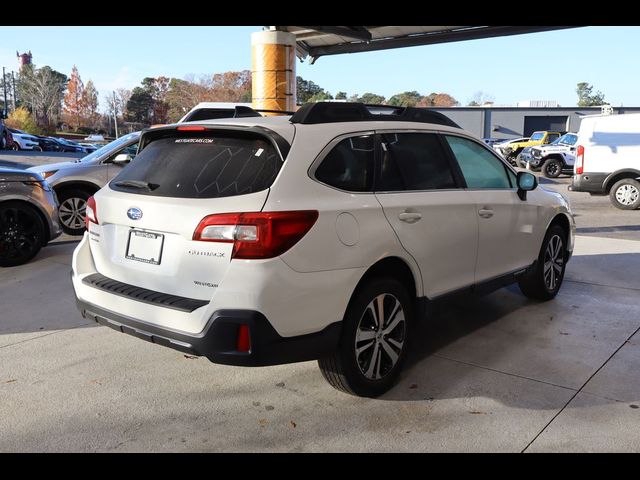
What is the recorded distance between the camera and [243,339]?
2924 mm

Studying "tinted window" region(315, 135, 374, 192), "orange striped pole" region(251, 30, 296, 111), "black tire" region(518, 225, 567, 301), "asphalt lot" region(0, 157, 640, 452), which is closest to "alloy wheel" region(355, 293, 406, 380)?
"asphalt lot" region(0, 157, 640, 452)

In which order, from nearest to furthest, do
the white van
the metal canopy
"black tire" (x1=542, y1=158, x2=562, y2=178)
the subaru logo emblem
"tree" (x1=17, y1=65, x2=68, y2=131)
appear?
1. the subaru logo emblem
2. the metal canopy
3. the white van
4. "black tire" (x1=542, y1=158, x2=562, y2=178)
5. "tree" (x1=17, y1=65, x2=68, y2=131)

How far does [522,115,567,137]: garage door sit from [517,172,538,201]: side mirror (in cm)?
6114

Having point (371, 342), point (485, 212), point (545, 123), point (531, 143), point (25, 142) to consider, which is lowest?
point (371, 342)

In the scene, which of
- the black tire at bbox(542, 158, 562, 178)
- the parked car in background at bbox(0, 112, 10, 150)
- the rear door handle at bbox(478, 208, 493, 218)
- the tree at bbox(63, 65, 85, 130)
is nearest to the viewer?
the rear door handle at bbox(478, 208, 493, 218)

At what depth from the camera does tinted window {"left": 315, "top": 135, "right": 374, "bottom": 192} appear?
3309mm

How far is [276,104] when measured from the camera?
11648 millimetres

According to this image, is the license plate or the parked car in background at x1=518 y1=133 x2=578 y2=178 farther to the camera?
the parked car in background at x1=518 y1=133 x2=578 y2=178

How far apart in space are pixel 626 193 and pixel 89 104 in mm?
80751

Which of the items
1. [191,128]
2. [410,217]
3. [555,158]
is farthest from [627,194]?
[191,128]

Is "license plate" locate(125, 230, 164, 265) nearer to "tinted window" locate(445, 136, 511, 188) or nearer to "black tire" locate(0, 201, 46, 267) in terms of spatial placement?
"tinted window" locate(445, 136, 511, 188)

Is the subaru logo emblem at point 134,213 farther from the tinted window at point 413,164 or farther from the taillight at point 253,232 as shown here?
the tinted window at point 413,164

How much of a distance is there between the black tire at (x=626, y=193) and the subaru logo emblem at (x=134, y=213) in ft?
42.7

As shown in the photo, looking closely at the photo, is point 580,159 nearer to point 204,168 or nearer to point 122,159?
point 122,159
